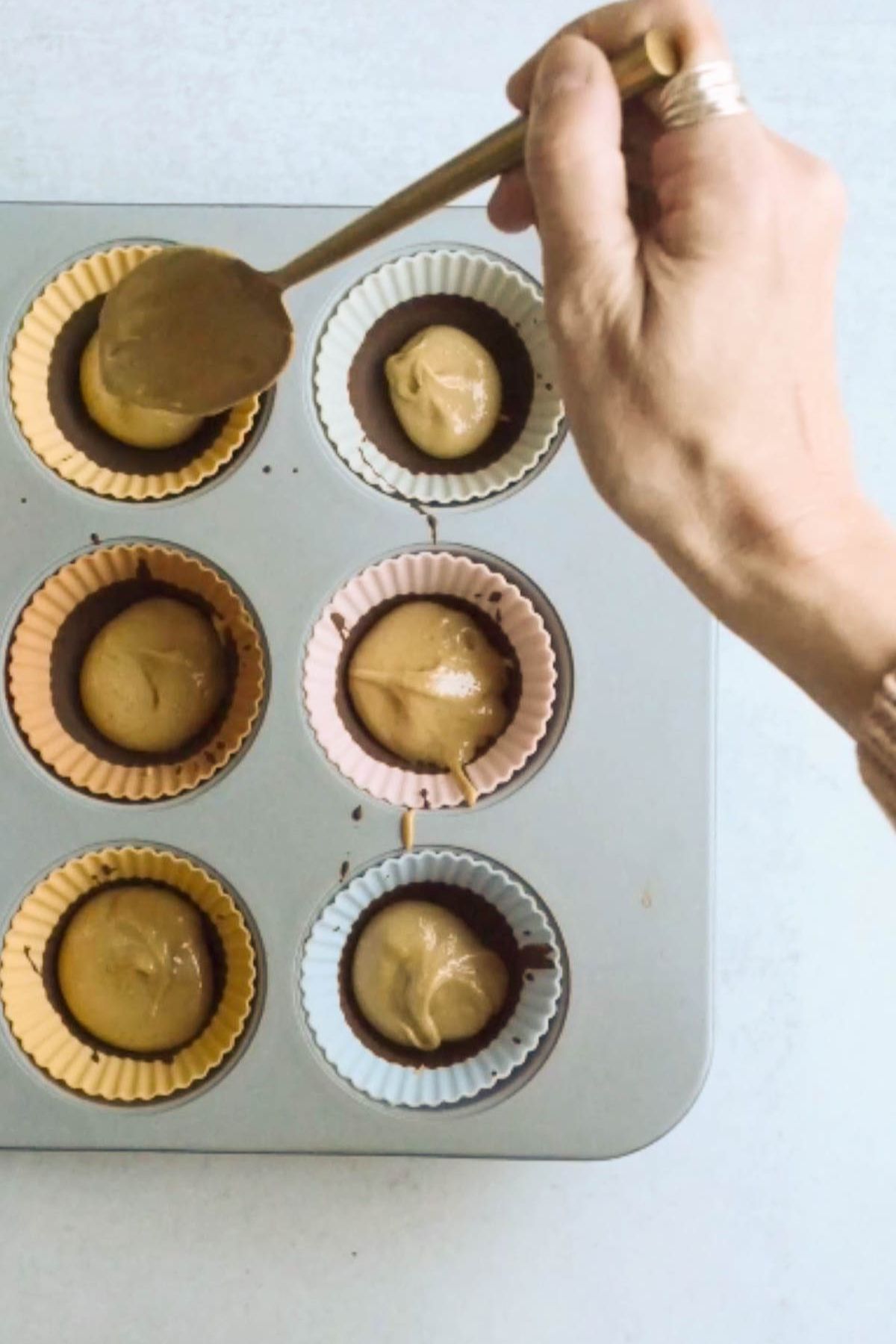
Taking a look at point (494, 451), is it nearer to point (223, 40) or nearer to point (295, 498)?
point (295, 498)

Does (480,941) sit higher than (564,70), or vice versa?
(564,70)

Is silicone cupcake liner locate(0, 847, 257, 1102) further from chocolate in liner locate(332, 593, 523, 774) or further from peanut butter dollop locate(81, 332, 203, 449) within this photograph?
peanut butter dollop locate(81, 332, 203, 449)

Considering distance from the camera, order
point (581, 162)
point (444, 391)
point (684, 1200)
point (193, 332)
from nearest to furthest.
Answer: point (581, 162) → point (193, 332) → point (444, 391) → point (684, 1200)

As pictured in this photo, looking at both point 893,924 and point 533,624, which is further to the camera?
point 893,924

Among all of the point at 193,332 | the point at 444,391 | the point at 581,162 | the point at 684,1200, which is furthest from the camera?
the point at 684,1200

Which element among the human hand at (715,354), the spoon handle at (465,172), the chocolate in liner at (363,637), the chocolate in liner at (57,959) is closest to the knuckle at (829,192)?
the human hand at (715,354)

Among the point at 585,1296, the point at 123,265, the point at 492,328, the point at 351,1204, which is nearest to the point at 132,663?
the point at 123,265

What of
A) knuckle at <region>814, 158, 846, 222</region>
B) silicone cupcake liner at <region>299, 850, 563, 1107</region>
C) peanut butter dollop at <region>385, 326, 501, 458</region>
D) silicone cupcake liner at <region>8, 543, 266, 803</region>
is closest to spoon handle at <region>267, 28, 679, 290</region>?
knuckle at <region>814, 158, 846, 222</region>

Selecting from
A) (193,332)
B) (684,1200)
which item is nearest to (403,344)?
(193,332)

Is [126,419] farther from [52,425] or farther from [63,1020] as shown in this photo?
[63,1020]
